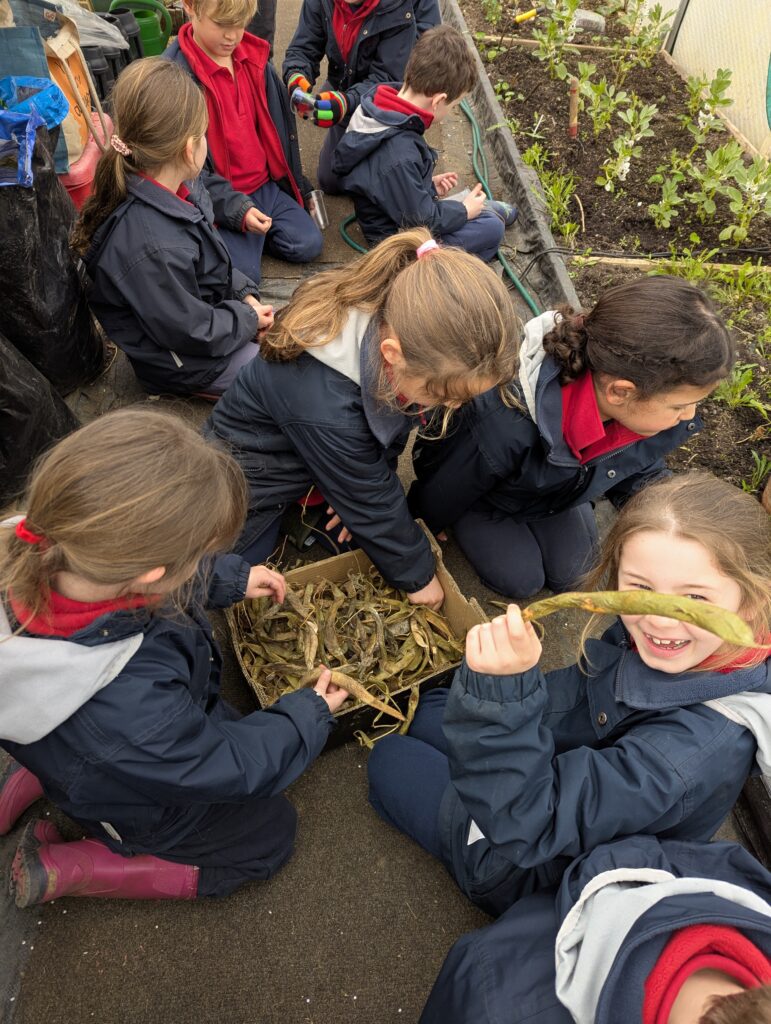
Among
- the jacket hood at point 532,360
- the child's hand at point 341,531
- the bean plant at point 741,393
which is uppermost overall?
the jacket hood at point 532,360

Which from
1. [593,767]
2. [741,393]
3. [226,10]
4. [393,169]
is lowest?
[741,393]

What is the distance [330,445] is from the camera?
211 centimetres

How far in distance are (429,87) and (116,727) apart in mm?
3359

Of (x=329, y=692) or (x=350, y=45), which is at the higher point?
(x=350, y=45)

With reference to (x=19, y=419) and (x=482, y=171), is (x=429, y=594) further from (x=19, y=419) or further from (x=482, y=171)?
(x=482, y=171)

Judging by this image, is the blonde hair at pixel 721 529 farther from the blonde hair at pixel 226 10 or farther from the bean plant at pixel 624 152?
the bean plant at pixel 624 152

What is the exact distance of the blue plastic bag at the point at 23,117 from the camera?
2.39 meters

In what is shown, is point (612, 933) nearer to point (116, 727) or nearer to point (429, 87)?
point (116, 727)

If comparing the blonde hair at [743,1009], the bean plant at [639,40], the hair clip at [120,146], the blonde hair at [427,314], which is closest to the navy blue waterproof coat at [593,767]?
the blonde hair at [743,1009]

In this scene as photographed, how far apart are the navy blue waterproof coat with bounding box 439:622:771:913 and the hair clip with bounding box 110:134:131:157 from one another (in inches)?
88.9

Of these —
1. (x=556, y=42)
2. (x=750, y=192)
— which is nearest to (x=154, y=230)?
(x=750, y=192)

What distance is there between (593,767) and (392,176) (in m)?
3.14

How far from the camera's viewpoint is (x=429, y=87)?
3.47 meters

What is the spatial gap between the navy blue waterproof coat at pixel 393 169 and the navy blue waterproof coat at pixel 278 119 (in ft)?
1.16
